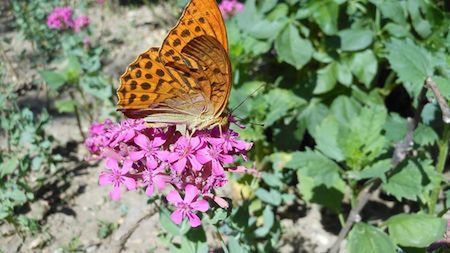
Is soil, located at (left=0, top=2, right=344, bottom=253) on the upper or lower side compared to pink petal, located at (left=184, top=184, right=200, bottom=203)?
lower

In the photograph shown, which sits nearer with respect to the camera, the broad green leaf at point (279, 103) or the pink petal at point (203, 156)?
the pink petal at point (203, 156)

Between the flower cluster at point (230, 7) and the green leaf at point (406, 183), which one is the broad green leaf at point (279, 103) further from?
the flower cluster at point (230, 7)

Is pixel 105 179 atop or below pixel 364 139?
atop

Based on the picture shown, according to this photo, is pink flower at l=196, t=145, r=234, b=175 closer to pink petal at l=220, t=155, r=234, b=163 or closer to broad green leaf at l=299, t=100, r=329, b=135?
pink petal at l=220, t=155, r=234, b=163

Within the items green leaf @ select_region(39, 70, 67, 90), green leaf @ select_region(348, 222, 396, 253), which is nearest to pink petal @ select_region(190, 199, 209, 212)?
green leaf @ select_region(348, 222, 396, 253)

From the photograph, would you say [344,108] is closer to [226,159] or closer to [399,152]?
[399,152]

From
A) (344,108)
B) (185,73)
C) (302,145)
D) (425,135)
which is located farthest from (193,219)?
(302,145)

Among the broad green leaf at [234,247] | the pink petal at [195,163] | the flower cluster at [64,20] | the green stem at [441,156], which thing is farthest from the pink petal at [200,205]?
the flower cluster at [64,20]

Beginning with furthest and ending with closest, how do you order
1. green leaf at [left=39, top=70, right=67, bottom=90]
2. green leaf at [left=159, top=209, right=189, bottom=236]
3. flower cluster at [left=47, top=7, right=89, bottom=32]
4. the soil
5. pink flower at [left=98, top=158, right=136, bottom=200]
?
flower cluster at [left=47, top=7, right=89, bottom=32] → green leaf at [left=39, top=70, right=67, bottom=90] → the soil → green leaf at [left=159, top=209, right=189, bottom=236] → pink flower at [left=98, top=158, right=136, bottom=200]
